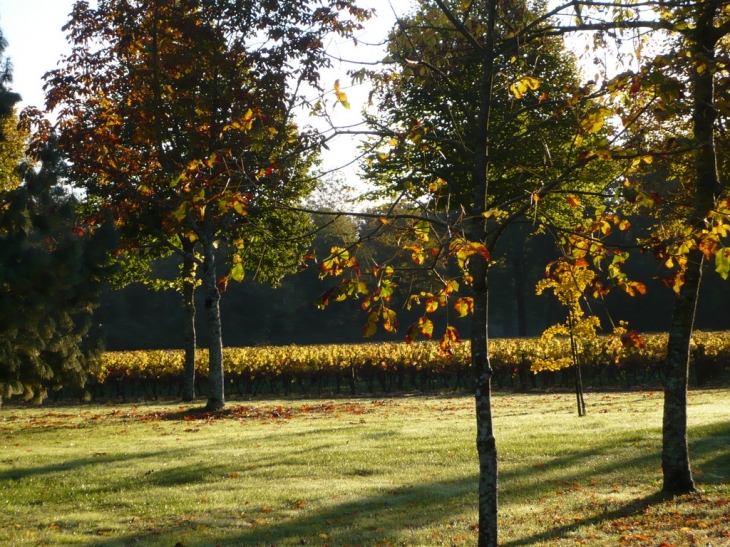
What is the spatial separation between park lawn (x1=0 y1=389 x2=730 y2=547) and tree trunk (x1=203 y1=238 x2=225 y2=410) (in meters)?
1.27

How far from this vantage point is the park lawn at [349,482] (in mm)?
6555

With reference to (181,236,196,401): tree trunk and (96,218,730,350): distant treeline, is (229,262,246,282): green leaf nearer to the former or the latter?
(181,236,196,401): tree trunk

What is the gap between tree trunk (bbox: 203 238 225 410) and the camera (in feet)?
53.6

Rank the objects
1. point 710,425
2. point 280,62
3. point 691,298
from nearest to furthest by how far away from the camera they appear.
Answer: point 691,298, point 710,425, point 280,62

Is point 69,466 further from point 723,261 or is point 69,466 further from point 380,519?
point 723,261

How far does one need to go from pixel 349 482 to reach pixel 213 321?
332 inches

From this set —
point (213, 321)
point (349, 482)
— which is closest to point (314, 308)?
point (213, 321)

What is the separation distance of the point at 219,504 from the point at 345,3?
941 cm

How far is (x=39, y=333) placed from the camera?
13.7 metres

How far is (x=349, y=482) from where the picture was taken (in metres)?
8.97

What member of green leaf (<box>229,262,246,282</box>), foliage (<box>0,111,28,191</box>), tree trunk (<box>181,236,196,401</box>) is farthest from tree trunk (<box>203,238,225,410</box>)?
green leaf (<box>229,262,246,282</box>)

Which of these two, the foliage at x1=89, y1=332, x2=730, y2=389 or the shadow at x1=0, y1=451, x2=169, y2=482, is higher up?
the foliage at x1=89, y1=332, x2=730, y2=389

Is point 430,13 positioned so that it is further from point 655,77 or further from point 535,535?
point 535,535

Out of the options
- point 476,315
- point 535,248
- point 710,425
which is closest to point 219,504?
point 476,315
